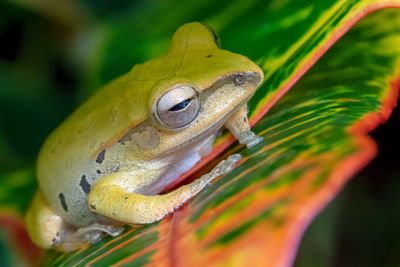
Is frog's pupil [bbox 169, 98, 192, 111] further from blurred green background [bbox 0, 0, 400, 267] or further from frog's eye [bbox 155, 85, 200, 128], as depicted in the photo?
blurred green background [bbox 0, 0, 400, 267]

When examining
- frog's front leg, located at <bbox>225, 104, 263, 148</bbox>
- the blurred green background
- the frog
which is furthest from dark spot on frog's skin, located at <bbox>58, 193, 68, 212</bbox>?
frog's front leg, located at <bbox>225, 104, 263, 148</bbox>

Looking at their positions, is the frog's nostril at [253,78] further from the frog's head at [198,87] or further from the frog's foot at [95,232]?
the frog's foot at [95,232]

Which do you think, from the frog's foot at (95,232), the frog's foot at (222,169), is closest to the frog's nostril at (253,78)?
the frog's foot at (222,169)

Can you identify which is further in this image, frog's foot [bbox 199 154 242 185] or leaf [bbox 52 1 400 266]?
frog's foot [bbox 199 154 242 185]

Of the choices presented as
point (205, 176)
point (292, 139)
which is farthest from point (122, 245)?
point (292, 139)

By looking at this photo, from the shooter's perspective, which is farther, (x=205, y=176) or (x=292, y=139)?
(x=205, y=176)

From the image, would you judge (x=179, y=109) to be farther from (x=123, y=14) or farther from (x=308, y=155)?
(x=123, y=14)

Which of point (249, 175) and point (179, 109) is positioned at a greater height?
point (179, 109)
